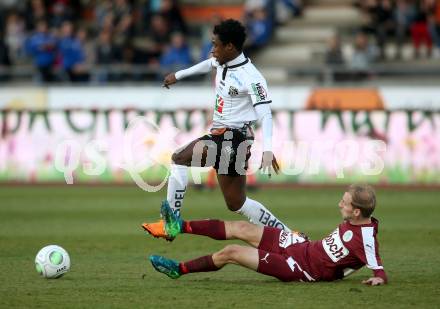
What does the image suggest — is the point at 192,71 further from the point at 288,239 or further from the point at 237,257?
the point at 237,257

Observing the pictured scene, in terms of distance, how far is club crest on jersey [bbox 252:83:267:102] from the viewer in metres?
9.86

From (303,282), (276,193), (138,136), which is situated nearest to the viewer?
(303,282)

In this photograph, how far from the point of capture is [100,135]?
20.8m

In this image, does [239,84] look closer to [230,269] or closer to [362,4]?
[230,269]

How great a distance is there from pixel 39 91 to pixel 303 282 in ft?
50.3

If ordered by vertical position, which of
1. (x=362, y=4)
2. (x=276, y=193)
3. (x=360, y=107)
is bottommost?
(x=276, y=193)

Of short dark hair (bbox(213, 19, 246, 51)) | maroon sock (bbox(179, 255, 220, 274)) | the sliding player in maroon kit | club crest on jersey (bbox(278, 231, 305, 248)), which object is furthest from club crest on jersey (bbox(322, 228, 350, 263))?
short dark hair (bbox(213, 19, 246, 51))

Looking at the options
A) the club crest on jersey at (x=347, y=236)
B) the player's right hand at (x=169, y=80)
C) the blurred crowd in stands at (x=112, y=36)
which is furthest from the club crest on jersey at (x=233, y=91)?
the blurred crowd in stands at (x=112, y=36)

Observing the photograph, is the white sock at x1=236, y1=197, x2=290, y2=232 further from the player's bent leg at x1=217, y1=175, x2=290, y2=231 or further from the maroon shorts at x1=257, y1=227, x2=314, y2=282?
the maroon shorts at x1=257, y1=227, x2=314, y2=282

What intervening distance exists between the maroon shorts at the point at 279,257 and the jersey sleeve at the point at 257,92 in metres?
1.29

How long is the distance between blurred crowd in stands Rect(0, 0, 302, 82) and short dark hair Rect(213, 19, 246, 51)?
13.2 metres

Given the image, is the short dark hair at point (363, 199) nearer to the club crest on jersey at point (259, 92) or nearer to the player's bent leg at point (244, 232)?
the player's bent leg at point (244, 232)

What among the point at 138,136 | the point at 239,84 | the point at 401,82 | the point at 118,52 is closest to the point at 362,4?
the point at 401,82

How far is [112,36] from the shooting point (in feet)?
82.9
